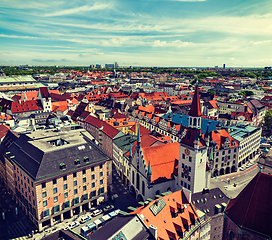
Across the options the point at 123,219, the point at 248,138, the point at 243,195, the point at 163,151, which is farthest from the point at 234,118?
the point at 123,219

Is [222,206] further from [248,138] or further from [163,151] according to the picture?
[248,138]

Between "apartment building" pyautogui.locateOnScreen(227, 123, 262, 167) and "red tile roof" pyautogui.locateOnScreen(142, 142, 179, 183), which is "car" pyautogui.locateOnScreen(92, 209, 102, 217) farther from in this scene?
"apartment building" pyautogui.locateOnScreen(227, 123, 262, 167)

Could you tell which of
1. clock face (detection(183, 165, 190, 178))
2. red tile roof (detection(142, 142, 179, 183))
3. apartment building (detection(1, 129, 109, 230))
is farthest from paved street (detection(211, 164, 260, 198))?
apartment building (detection(1, 129, 109, 230))

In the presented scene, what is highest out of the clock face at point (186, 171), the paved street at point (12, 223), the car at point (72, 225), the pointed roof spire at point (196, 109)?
the pointed roof spire at point (196, 109)

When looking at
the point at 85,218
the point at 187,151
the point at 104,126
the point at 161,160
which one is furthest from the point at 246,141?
the point at 85,218

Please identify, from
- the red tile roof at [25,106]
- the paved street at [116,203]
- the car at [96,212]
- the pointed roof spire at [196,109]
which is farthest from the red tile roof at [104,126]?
the red tile roof at [25,106]

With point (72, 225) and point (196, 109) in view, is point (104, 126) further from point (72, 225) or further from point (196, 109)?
point (196, 109)

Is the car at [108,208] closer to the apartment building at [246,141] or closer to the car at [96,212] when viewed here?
the car at [96,212]
